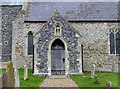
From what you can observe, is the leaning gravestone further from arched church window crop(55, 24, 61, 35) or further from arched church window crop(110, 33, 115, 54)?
arched church window crop(110, 33, 115, 54)

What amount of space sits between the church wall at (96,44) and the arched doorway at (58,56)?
3.04 metres

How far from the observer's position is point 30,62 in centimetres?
3034

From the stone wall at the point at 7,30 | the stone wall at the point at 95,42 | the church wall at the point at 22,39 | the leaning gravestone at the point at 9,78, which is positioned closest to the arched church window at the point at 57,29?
the stone wall at the point at 95,42

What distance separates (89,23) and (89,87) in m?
11.9

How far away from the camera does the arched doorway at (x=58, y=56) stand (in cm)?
2728

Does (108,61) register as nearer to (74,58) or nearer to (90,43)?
(90,43)

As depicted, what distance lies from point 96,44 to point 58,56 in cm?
435

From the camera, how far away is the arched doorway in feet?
89.5

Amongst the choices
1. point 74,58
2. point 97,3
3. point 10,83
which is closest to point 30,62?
point 74,58

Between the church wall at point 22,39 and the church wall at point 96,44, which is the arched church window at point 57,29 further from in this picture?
the church wall at point 22,39

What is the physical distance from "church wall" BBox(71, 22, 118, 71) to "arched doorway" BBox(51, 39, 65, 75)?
3036mm

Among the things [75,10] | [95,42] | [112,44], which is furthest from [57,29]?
[112,44]

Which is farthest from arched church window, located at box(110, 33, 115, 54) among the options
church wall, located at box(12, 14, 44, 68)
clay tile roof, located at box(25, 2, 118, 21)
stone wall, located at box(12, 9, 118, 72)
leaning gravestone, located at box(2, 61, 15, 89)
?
leaning gravestone, located at box(2, 61, 15, 89)

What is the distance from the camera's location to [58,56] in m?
27.6
